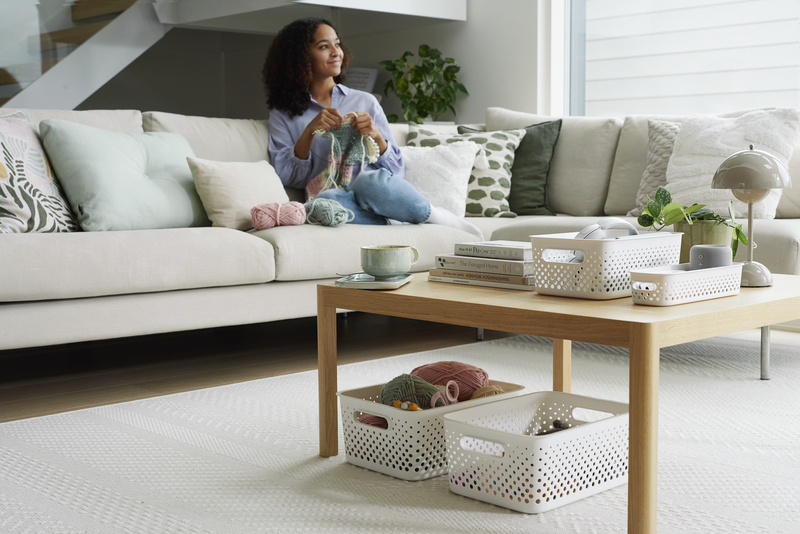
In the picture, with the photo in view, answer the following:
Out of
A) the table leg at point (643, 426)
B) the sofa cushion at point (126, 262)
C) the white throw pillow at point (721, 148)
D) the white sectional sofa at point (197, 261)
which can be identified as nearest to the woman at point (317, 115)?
the white sectional sofa at point (197, 261)

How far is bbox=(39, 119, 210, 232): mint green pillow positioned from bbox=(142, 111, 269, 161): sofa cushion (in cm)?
24

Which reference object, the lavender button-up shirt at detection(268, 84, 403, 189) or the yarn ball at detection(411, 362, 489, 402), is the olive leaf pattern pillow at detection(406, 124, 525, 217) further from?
the yarn ball at detection(411, 362, 489, 402)

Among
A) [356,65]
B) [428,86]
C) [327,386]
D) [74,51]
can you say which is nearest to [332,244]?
[327,386]

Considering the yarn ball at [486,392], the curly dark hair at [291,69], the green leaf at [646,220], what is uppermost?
the curly dark hair at [291,69]

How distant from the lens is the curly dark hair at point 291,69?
3.39 m

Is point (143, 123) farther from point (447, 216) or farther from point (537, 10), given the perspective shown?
point (537, 10)

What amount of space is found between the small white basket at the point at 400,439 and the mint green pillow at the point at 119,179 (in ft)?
4.37

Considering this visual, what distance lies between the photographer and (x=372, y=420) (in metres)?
1.66

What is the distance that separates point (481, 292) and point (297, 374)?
1.16 metres

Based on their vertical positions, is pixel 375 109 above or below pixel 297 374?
above

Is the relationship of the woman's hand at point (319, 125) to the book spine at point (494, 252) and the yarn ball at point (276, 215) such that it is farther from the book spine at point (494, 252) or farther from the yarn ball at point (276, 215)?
the book spine at point (494, 252)

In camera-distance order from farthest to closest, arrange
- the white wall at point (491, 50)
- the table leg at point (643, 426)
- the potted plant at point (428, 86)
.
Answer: the potted plant at point (428, 86) < the white wall at point (491, 50) < the table leg at point (643, 426)

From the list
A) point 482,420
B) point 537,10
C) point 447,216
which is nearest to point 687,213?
point 482,420

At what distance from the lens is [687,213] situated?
1.73 meters
